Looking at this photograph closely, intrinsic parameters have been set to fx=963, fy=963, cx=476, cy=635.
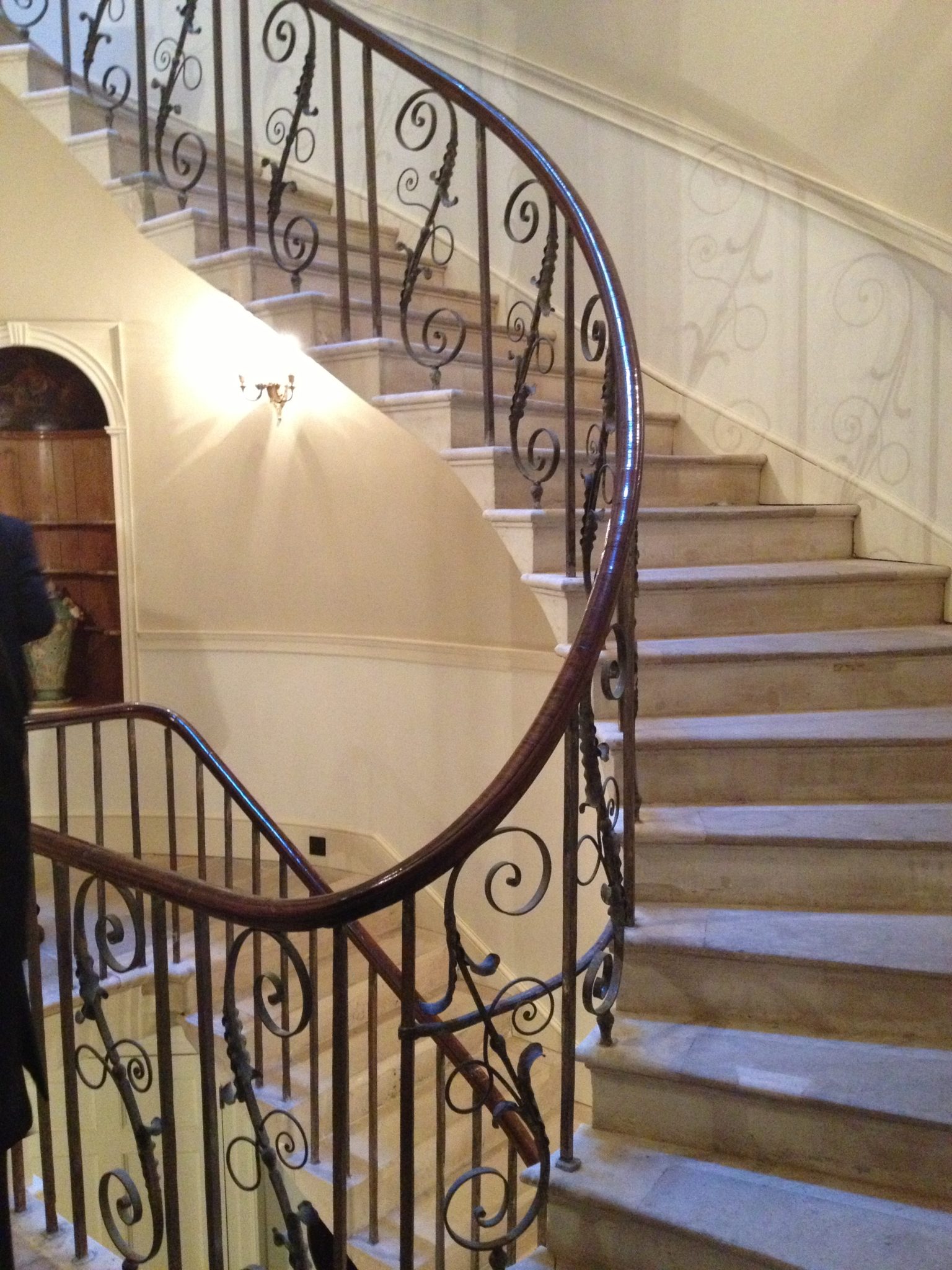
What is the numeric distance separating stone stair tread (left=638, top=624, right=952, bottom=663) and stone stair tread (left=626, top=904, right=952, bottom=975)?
0.62 meters

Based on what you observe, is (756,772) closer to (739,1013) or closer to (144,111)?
(739,1013)

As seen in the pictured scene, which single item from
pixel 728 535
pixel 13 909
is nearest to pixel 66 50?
pixel 728 535

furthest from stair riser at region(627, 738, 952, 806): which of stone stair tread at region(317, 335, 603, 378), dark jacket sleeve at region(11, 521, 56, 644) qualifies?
stone stair tread at region(317, 335, 603, 378)

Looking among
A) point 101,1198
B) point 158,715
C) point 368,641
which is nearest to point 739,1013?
point 101,1198

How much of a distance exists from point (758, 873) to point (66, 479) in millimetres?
4715

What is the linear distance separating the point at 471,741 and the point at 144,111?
2879 mm

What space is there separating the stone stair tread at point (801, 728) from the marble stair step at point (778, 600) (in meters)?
0.30

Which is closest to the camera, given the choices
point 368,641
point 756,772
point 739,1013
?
point 739,1013

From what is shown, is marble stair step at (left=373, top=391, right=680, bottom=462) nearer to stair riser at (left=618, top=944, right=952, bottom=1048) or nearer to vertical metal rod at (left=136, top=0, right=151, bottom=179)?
vertical metal rod at (left=136, top=0, right=151, bottom=179)

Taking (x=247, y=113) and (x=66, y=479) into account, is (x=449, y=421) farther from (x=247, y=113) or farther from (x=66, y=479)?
(x=66, y=479)

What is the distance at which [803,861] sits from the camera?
1.89 meters

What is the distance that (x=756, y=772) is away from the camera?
209 cm

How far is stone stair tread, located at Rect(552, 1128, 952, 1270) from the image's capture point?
134 cm

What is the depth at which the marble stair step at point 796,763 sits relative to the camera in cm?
205
